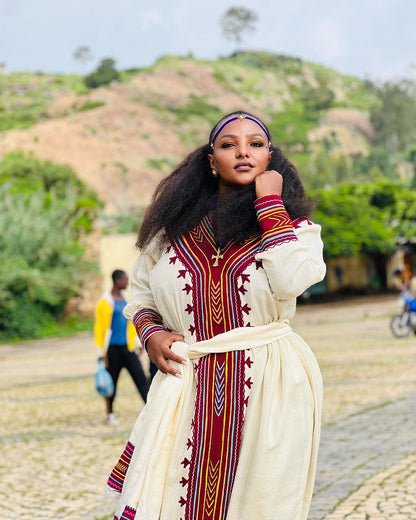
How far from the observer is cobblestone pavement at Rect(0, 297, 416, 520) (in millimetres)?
5164

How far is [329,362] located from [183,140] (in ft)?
279

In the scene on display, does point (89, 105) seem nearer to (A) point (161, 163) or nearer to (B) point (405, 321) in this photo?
(A) point (161, 163)

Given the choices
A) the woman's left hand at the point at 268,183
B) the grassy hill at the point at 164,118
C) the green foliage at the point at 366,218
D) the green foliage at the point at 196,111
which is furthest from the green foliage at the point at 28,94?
the woman's left hand at the point at 268,183

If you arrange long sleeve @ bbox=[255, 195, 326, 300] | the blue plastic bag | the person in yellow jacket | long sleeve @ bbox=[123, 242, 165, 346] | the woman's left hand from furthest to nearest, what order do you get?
1. the person in yellow jacket
2. the blue plastic bag
3. long sleeve @ bbox=[123, 242, 165, 346]
4. the woman's left hand
5. long sleeve @ bbox=[255, 195, 326, 300]

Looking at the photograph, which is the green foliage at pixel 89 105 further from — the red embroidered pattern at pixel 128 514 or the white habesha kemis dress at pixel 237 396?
the red embroidered pattern at pixel 128 514

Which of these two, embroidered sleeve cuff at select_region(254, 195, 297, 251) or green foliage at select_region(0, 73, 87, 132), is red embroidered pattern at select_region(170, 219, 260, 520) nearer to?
embroidered sleeve cuff at select_region(254, 195, 297, 251)

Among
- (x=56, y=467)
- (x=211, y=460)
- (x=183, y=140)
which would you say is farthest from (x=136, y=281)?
(x=183, y=140)

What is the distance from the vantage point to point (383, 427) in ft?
24.2

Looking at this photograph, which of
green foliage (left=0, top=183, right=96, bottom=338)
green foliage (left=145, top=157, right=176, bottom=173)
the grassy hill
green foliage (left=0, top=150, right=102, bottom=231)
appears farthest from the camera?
green foliage (left=145, top=157, right=176, bottom=173)

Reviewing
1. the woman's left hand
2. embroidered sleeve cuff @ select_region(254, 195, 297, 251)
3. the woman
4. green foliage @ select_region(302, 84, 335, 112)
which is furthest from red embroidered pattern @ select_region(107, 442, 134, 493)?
green foliage @ select_region(302, 84, 335, 112)

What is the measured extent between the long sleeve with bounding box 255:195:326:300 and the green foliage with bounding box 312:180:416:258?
30385 millimetres

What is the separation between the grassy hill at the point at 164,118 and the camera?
3344 inches

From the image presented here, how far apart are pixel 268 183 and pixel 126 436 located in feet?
17.6

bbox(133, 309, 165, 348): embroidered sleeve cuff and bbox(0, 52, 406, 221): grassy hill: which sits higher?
bbox(0, 52, 406, 221): grassy hill
